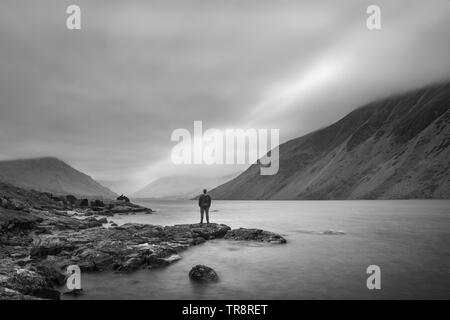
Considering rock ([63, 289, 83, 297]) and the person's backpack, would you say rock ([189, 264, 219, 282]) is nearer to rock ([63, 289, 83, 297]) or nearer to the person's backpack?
rock ([63, 289, 83, 297])

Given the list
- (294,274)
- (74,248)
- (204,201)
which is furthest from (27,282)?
(204,201)

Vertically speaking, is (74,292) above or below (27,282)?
below

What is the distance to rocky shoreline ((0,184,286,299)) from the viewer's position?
14.5 metres

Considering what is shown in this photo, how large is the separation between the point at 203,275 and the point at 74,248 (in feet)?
39.6

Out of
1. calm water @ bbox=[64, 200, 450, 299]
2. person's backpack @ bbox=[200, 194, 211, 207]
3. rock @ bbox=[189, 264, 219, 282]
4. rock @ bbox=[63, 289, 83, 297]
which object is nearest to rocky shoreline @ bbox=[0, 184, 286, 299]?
rock @ bbox=[63, 289, 83, 297]

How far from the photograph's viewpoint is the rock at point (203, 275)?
57.9 feet

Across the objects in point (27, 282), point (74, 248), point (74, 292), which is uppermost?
point (74, 248)

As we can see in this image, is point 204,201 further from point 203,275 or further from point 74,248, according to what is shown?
point 203,275

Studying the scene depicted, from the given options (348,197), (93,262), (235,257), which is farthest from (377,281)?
(348,197)

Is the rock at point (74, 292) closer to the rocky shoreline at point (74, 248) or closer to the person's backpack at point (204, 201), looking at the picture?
the rocky shoreline at point (74, 248)

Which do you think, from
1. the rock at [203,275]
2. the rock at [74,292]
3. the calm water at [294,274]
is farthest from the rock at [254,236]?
the rock at [74,292]

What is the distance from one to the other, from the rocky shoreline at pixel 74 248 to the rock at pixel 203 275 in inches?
161

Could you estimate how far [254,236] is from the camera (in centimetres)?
3222
